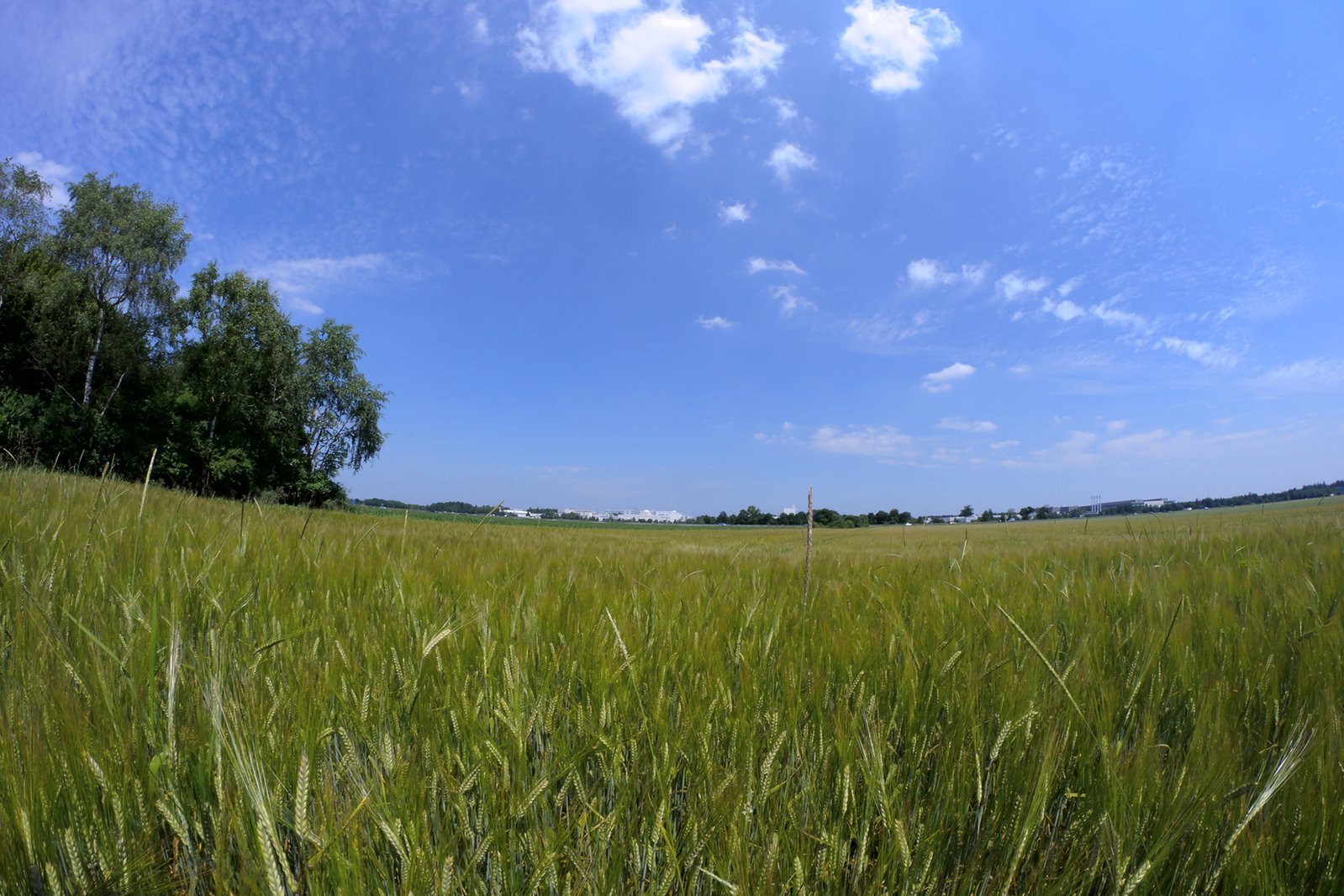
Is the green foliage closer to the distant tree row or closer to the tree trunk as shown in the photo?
the tree trunk

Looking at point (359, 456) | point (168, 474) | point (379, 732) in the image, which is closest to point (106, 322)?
point (168, 474)

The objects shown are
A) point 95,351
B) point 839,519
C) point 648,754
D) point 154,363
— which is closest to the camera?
point 648,754

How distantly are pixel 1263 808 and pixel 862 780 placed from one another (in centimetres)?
52

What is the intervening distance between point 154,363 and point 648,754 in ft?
151

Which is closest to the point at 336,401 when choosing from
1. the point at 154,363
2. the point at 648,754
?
the point at 154,363

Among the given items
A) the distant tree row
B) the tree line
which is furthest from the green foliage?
the distant tree row

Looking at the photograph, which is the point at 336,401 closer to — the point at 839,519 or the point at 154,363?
the point at 154,363

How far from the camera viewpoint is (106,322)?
2922 cm

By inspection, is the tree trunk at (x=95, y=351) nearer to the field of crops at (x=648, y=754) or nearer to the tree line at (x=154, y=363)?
the tree line at (x=154, y=363)

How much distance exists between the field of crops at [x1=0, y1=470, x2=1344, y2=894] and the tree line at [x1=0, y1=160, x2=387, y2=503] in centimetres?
3089

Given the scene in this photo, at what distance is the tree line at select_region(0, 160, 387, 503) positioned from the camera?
28.0 meters

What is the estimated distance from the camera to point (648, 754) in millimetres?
888

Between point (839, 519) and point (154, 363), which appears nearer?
point (154, 363)

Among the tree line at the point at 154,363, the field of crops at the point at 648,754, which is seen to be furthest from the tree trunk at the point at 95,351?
the field of crops at the point at 648,754
